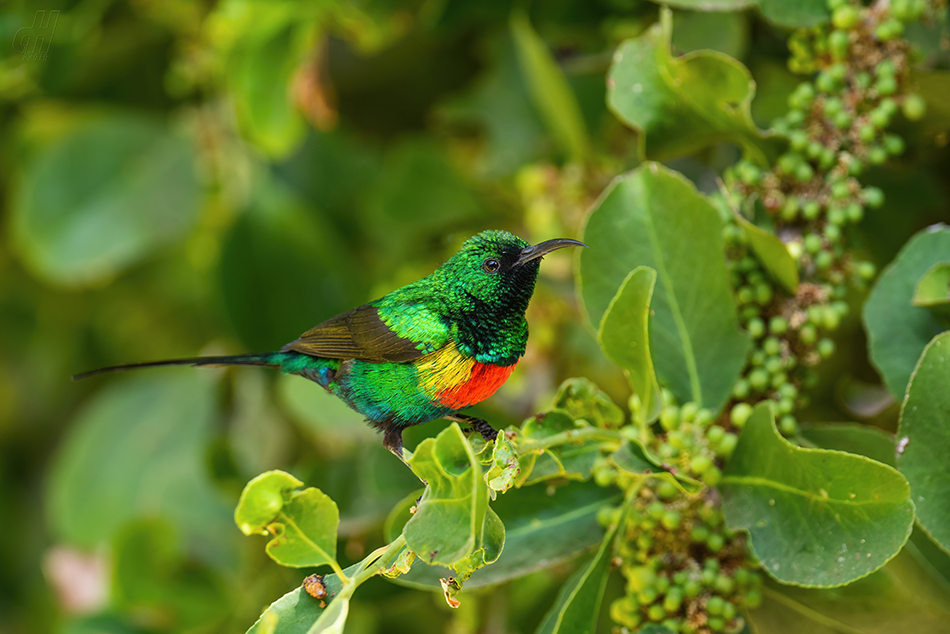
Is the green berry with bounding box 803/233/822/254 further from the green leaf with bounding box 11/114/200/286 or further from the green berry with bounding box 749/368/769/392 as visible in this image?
the green leaf with bounding box 11/114/200/286

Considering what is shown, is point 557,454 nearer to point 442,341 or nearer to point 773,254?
point 442,341

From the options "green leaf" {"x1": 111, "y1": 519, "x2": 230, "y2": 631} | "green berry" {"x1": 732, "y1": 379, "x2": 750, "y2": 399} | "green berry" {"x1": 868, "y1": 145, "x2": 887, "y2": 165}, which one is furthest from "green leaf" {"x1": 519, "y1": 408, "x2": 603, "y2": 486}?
"green leaf" {"x1": 111, "y1": 519, "x2": 230, "y2": 631}

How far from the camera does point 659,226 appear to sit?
1.33m

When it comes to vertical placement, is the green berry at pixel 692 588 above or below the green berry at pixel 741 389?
below

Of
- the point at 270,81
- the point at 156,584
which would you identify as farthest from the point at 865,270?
the point at 156,584

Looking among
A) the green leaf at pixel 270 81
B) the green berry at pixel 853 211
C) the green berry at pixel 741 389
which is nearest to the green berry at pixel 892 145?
the green berry at pixel 853 211

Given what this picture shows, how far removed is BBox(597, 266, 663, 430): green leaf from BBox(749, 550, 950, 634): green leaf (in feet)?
1.35

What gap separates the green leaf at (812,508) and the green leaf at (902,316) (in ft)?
0.86

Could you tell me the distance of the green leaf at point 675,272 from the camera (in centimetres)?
130

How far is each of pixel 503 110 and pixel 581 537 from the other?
52.8 inches

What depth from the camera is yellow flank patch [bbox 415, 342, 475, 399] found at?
964 millimetres

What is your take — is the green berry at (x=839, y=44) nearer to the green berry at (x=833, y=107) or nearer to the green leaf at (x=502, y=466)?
the green berry at (x=833, y=107)

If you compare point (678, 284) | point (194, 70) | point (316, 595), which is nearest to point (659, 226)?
point (678, 284)

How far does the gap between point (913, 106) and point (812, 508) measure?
69 centimetres
